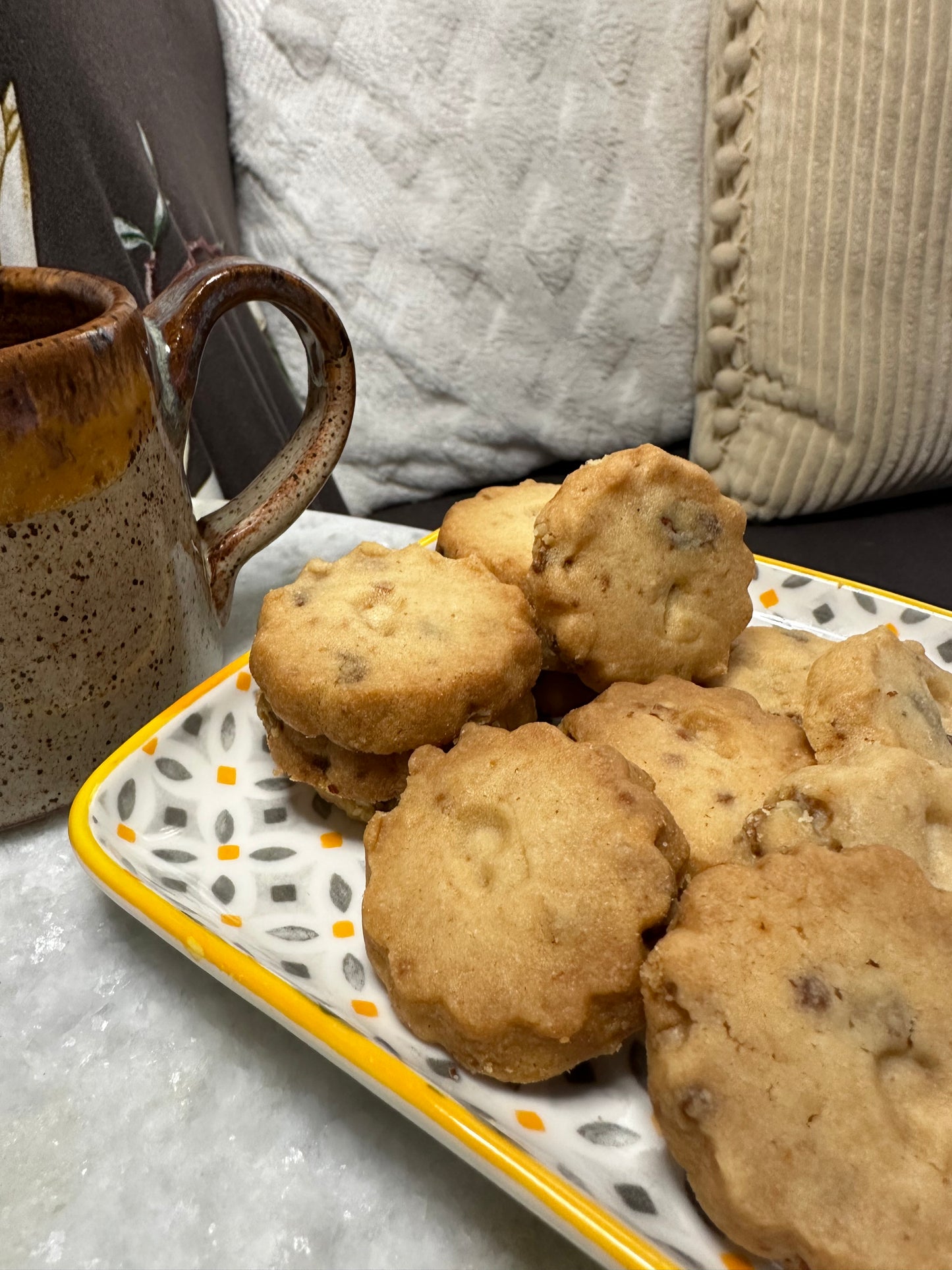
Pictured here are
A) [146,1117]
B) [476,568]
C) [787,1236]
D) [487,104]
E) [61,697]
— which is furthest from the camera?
[487,104]

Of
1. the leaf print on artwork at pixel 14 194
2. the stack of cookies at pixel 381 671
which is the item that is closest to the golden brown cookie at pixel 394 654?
the stack of cookies at pixel 381 671

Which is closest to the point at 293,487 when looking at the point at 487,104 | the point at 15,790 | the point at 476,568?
the point at 476,568

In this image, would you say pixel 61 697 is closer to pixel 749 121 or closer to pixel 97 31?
pixel 97 31

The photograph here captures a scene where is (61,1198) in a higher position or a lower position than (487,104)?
lower

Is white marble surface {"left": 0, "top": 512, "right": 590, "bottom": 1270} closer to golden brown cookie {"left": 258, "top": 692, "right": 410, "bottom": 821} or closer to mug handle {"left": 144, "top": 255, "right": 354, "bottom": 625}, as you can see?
golden brown cookie {"left": 258, "top": 692, "right": 410, "bottom": 821}

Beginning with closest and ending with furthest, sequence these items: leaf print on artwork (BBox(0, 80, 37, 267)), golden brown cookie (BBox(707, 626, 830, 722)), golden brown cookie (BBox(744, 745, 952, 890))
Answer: golden brown cookie (BBox(744, 745, 952, 890))
golden brown cookie (BBox(707, 626, 830, 722))
leaf print on artwork (BBox(0, 80, 37, 267))

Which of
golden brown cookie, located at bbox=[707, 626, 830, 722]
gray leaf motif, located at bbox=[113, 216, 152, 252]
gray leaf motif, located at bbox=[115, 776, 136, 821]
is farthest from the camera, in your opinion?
gray leaf motif, located at bbox=[113, 216, 152, 252]

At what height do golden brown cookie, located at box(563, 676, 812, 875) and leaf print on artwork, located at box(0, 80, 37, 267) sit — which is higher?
leaf print on artwork, located at box(0, 80, 37, 267)

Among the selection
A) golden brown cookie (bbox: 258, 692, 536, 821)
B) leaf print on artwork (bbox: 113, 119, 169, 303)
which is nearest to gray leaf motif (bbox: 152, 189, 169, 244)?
leaf print on artwork (bbox: 113, 119, 169, 303)
